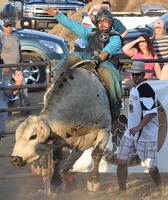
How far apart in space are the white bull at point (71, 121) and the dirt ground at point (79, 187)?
1.13 m

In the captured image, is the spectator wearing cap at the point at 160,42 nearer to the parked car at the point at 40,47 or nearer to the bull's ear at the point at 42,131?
the bull's ear at the point at 42,131

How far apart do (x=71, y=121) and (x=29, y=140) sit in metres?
0.68

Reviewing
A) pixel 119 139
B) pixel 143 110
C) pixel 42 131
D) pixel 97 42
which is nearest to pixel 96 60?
pixel 97 42

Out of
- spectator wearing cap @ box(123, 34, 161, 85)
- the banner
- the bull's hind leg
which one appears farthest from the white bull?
spectator wearing cap @ box(123, 34, 161, 85)

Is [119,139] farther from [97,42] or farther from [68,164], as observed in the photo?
[97,42]

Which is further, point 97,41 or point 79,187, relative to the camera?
point 79,187

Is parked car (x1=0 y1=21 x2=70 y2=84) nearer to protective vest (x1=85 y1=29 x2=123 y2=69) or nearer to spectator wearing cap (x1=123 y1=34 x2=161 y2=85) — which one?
spectator wearing cap (x1=123 y1=34 x2=161 y2=85)

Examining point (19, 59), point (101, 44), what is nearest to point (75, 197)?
point (101, 44)

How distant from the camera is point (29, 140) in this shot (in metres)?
6.84

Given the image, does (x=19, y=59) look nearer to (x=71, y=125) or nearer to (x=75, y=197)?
(x=75, y=197)

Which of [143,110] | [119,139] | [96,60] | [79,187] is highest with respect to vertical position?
[96,60]

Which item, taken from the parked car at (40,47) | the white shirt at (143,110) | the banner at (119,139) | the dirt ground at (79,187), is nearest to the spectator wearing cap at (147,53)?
the banner at (119,139)

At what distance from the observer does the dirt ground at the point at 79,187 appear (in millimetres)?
9109

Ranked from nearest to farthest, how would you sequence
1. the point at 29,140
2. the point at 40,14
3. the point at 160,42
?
the point at 29,140, the point at 160,42, the point at 40,14
